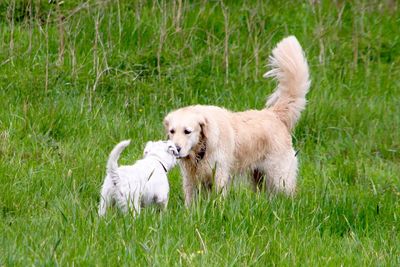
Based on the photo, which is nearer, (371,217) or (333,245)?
(333,245)

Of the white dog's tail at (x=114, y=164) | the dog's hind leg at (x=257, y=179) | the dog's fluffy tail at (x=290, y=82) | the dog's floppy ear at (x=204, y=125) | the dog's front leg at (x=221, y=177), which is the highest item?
the dog's fluffy tail at (x=290, y=82)

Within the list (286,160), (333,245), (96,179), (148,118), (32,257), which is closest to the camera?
(32,257)

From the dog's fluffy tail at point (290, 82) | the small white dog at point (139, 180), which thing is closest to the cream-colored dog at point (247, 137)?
the dog's fluffy tail at point (290, 82)

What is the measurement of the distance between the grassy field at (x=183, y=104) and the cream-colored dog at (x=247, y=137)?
0.81 ft

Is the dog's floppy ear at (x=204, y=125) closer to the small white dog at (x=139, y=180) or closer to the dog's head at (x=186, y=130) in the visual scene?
the dog's head at (x=186, y=130)

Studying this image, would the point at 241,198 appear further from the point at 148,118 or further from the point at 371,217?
the point at 148,118

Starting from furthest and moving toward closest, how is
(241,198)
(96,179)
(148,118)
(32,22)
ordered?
(32,22)
(148,118)
(96,179)
(241,198)

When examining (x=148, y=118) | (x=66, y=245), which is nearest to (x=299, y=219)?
(x=66, y=245)

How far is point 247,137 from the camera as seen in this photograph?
734 cm

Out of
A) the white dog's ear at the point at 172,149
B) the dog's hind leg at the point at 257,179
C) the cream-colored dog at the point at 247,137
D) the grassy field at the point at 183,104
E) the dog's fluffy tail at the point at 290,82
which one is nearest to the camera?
the grassy field at the point at 183,104

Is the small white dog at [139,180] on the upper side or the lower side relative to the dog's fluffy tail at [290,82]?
lower

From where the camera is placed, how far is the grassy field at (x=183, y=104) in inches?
208

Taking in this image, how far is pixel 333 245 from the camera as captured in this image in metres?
5.67

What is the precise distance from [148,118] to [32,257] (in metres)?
4.12
